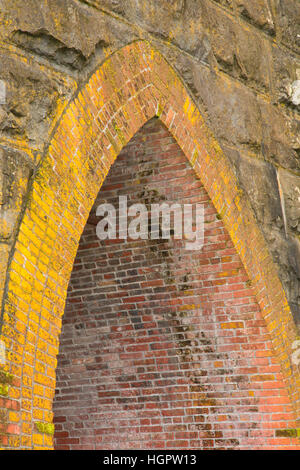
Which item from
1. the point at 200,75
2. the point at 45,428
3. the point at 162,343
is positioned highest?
the point at 200,75

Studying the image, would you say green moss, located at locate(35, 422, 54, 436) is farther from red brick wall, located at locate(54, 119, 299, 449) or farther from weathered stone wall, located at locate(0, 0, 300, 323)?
red brick wall, located at locate(54, 119, 299, 449)

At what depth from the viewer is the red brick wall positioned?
16.6 feet

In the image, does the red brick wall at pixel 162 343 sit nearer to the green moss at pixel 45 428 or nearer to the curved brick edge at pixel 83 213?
the curved brick edge at pixel 83 213

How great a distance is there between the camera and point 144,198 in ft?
16.7

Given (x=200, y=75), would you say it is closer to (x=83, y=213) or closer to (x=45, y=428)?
(x=83, y=213)

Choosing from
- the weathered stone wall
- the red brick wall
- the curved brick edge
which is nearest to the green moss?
the curved brick edge

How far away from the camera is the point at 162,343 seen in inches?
221

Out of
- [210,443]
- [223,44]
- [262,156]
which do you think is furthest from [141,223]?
[210,443]

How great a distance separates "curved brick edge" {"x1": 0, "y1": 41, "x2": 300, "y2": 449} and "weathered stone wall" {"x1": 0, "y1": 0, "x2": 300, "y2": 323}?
3.9 inches

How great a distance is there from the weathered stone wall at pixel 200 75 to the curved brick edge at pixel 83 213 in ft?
0.32

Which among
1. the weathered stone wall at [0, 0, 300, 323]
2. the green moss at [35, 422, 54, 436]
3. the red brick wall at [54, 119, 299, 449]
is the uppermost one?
the weathered stone wall at [0, 0, 300, 323]

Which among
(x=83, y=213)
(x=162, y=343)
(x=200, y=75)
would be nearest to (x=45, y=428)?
(x=83, y=213)

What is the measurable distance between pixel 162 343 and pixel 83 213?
217 centimetres

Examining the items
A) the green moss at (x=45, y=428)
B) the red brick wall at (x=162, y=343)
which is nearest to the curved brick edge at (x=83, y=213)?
the green moss at (x=45, y=428)
